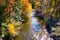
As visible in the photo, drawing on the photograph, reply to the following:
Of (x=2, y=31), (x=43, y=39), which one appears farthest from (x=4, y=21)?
(x=43, y=39)

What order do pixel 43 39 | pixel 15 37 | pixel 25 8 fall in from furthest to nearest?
pixel 25 8, pixel 15 37, pixel 43 39

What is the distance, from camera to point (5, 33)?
1717 centimetres

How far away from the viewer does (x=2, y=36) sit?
1658 centimetres

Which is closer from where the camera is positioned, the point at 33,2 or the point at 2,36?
the point at 2,36

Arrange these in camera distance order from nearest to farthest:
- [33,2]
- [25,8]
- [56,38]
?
[56,38]
[25,8]
[33,2]

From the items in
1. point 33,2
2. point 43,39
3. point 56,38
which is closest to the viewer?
point 56,38

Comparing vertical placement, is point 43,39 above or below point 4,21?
below

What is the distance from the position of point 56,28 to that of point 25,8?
583 inches

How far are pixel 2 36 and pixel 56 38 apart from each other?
4988 millimetres

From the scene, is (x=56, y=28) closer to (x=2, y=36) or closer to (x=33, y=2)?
(x=2, y=36)

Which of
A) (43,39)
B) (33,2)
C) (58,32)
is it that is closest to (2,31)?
(43,39)

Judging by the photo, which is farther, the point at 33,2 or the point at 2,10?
the point at 33,2

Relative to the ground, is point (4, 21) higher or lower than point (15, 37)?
higher

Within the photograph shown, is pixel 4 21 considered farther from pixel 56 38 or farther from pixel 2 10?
pixel 56 38
